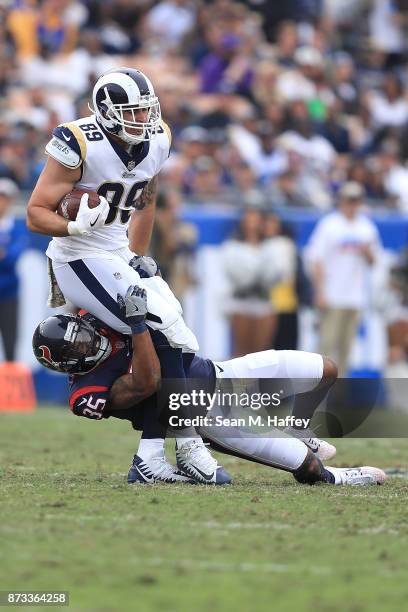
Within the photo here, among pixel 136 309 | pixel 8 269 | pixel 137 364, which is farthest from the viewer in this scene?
pixel 8 269

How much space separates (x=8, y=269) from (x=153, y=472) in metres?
5.51

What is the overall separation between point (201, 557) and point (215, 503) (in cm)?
111

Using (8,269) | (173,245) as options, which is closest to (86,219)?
(8,269)

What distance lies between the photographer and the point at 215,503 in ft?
17.1

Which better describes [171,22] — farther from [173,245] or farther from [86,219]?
[86,219]

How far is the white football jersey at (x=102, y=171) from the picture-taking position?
585cm

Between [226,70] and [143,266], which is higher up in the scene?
[226,70]

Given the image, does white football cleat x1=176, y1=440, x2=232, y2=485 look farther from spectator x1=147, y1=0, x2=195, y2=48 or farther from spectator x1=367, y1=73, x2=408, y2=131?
spectator x1=367, y1=73, x2=408, y2=131

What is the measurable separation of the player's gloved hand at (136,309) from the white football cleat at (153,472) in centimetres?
64

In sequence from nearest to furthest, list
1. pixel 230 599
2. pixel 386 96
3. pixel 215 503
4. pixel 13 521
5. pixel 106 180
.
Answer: pixel 230 599
pixel 13 521
pixel 215 503
pixel 106 180
pixel 386 96

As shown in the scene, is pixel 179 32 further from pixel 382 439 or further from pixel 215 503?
pixel 215 503

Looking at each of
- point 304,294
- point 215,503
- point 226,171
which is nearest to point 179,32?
point 226,171

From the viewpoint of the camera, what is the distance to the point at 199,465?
5895 mm

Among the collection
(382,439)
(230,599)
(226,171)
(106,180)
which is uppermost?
(226,171)
